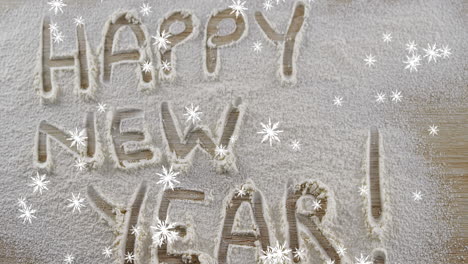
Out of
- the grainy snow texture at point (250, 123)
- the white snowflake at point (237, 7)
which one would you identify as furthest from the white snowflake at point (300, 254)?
the white snowflake at point (237, 7)

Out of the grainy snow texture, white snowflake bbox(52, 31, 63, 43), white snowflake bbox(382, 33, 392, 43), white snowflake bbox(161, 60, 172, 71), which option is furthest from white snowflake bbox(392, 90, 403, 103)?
white snowflake bbox(52, 31, 63, 43)

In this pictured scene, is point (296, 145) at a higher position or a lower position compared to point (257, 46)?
lower

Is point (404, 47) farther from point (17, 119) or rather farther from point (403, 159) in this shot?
point (17, 119)

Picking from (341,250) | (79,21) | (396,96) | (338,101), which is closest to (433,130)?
(396,96)

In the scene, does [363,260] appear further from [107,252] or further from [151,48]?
[151,48]

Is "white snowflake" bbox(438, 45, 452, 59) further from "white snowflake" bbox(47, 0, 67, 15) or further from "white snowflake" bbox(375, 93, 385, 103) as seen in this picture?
"white snowflake" bbox(47, 0, 67, 15)

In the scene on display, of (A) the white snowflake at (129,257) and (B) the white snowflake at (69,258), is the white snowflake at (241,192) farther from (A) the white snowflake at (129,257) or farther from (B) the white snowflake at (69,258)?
(B) the white snowflake at (69,258)

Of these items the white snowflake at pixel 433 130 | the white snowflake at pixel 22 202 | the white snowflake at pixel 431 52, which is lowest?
the white snowflake at pixel 22 202
